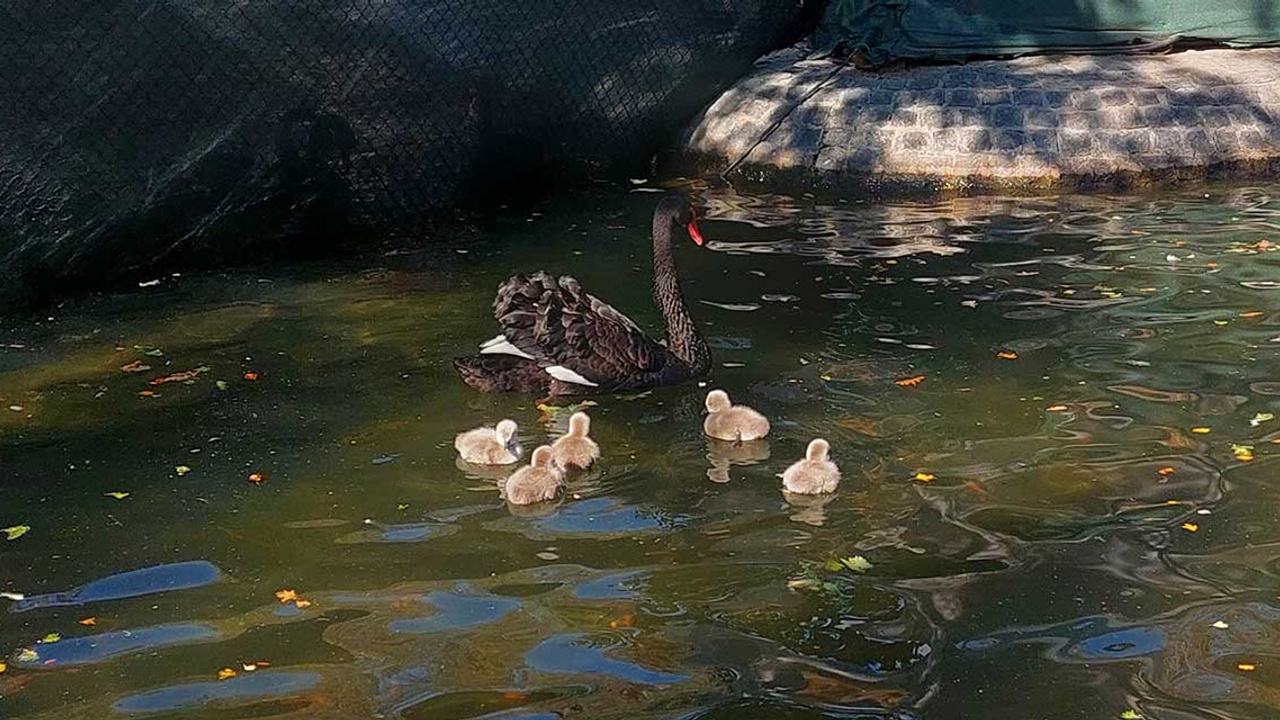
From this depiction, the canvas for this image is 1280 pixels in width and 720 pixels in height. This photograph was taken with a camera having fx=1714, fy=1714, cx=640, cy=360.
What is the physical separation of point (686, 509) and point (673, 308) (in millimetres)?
2098

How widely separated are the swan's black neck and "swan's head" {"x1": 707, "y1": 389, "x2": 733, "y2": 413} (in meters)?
0.91

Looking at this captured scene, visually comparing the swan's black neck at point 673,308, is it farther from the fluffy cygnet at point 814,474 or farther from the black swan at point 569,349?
the fluffy cygnet at point 814,474

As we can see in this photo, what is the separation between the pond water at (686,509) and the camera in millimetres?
5527

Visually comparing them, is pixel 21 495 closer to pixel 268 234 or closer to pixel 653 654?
pixel 653 654

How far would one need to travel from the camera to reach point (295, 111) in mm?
11508

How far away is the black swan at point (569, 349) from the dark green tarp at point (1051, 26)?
6.52 metres

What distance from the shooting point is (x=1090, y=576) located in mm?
6242

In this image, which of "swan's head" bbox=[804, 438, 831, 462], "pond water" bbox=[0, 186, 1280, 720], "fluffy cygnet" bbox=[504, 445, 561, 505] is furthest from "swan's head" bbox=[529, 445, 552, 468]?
"swan's head" bbox=[804, 438, 831, 462]

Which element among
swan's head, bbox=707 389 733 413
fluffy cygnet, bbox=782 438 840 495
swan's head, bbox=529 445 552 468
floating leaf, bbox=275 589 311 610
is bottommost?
fluffy cygnet, bbox=782 438 840 495

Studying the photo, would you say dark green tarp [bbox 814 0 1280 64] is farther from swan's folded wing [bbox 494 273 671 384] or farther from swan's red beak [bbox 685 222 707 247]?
swan's folded wing [bbox 494 273 671 384]

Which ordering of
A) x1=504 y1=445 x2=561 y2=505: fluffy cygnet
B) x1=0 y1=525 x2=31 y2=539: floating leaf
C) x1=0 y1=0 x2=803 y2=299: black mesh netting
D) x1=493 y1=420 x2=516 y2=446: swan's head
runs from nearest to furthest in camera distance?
x1=0 y1=525 x2=31 y2=539: floating leaf
x1=504 y1=445 x2=561 y2=505: fluffy cygnet
x1=493 y1=420 x2=516 y2=446: swan's head
x1=0 y1=0 x2=803 y2=299: black mesh netting

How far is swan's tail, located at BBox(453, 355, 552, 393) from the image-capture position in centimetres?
852

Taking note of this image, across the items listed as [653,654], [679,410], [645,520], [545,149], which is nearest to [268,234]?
[545,149]

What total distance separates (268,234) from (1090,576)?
6933 millimetres
